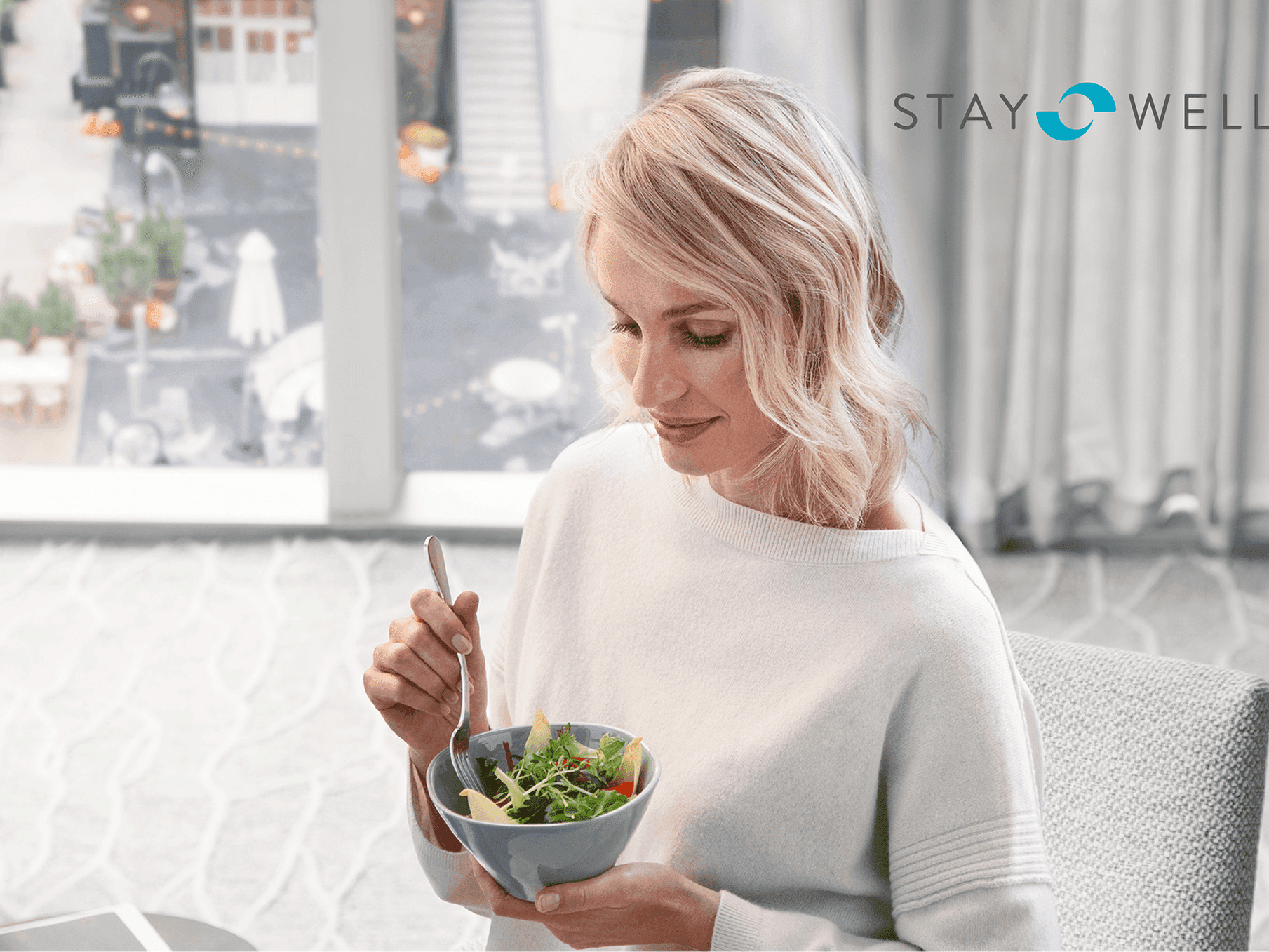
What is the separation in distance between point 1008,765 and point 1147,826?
212mm

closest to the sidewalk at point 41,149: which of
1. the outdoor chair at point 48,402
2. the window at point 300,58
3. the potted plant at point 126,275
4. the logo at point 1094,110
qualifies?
the potted plant at point 126,275

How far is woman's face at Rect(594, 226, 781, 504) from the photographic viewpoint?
832 mm

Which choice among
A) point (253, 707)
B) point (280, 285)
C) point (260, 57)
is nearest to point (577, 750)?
point (253, 707)

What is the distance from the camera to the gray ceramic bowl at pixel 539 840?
71 centimetres

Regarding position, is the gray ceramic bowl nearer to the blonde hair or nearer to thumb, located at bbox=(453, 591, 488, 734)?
thumb, located at bbox=(453, 591, 488, 734)

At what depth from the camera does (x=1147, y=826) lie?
952mm

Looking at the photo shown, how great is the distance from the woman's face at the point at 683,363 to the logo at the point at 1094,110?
88.3 inches

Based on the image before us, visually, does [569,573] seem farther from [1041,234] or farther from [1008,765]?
[1041,234]

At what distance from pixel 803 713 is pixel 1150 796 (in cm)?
31

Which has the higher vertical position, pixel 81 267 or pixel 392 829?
pixel 81 267

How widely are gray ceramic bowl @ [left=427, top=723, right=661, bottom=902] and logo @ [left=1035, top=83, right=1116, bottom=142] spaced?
247 centimetres

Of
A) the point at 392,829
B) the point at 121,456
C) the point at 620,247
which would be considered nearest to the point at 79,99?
the point at 121,456

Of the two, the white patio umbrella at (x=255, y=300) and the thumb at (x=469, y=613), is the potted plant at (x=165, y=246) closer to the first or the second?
the white patio umbrella at (x=255, y=300)

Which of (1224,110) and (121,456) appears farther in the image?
(121,456)
